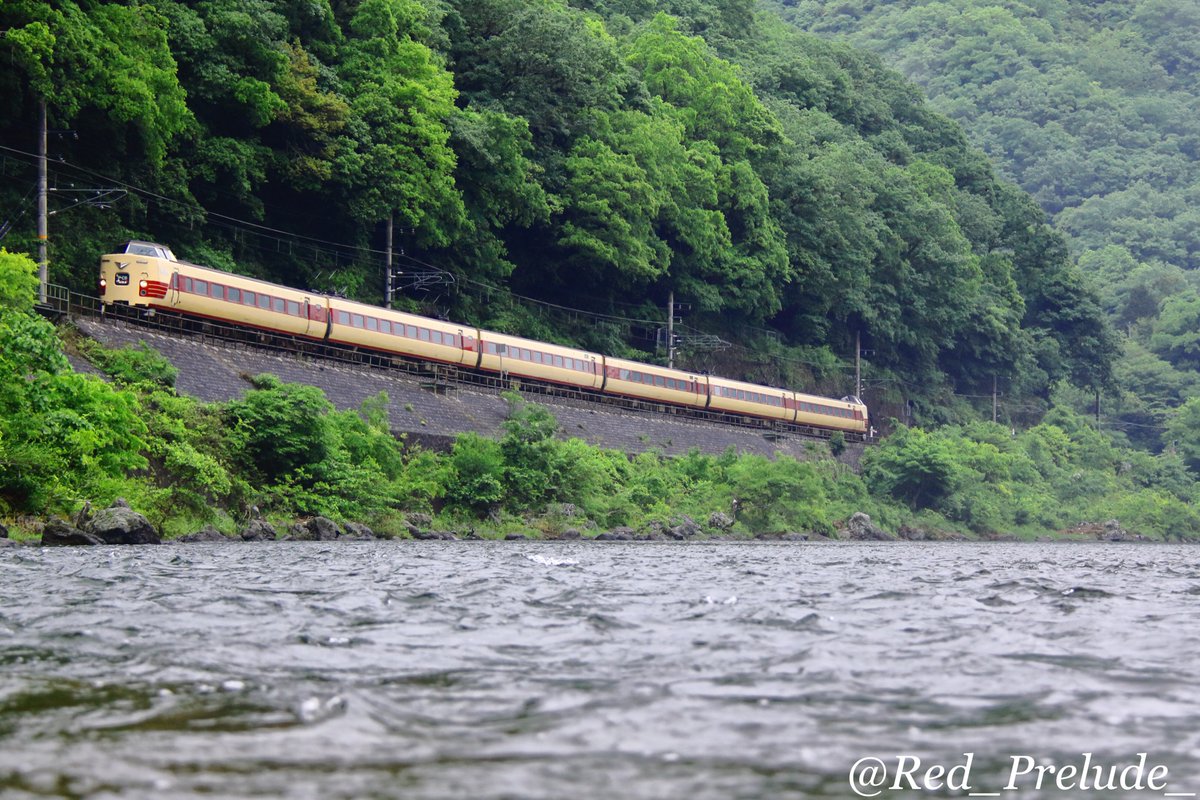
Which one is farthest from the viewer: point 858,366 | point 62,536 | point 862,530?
point 858,366

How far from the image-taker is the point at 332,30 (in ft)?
178

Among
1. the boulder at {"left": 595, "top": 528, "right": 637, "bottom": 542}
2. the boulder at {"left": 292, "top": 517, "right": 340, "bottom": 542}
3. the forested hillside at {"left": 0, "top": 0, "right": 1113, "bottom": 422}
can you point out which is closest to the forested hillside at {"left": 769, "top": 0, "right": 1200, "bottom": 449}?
the forested hillside at {"left": 0, "top": 0, "right": 1113, "bottom": 422}

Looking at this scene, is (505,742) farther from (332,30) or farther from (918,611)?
(332,30)

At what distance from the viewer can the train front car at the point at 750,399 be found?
2650 inches

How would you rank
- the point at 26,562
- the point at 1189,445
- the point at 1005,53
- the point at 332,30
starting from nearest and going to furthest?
the point at 26,562 → the point at 332,30 → the point at 1189,445 → the point at 1005,53

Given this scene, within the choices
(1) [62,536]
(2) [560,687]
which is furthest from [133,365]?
(2) [560,687]

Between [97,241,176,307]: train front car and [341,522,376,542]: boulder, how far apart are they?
9955 mm

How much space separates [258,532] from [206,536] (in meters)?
1.57

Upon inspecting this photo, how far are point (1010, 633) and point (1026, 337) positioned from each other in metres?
88.0

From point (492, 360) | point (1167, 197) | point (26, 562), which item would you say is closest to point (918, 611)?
point (26, 562)

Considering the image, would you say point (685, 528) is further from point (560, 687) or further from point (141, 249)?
point (560, 687)

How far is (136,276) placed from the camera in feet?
138

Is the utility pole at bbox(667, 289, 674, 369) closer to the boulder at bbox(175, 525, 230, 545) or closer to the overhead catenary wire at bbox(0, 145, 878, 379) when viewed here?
the overhead catenary wire at bbox(0, 145, 878, 379)

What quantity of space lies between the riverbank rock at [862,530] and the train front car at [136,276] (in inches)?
1070
